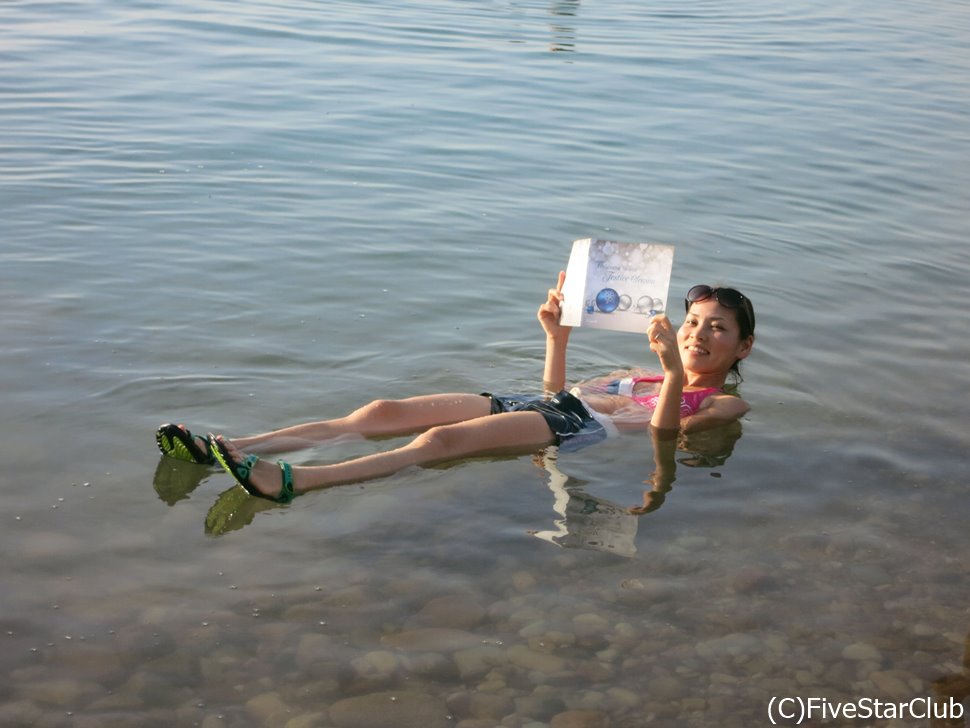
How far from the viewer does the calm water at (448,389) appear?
164 inches

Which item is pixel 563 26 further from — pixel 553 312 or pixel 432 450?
pixel 432 450

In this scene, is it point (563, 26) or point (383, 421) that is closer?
point (383, 421)

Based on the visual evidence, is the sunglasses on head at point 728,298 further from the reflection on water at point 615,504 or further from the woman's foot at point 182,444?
the woman's foot at point 182,444

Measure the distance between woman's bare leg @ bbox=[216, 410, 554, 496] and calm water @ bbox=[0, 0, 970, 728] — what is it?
0.30ft

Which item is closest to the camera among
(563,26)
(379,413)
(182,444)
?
(182,444)

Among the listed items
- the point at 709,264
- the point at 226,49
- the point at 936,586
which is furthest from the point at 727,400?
the point at 226,49

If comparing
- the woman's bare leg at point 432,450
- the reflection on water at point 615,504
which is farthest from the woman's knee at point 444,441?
the reflection on water at point 615,504

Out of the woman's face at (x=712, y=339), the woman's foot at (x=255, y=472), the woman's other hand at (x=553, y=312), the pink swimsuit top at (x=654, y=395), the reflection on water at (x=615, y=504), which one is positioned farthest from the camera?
the woman's face at (x=712, y=339)

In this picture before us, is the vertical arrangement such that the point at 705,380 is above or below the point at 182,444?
above

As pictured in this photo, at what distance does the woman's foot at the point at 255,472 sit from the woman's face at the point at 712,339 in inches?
96.5

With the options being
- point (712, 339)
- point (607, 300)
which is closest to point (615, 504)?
point (607, 300)

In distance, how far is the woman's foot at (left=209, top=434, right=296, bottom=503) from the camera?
500cm

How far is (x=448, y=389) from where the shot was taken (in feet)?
22.2

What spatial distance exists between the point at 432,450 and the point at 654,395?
4.95 ft
